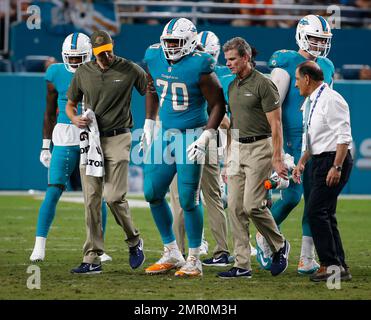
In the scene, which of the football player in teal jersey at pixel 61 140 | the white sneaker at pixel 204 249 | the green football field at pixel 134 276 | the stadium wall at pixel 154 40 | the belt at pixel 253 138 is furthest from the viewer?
the stadium wall at pixel 154 40

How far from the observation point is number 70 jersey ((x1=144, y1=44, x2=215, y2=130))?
7523 millimetres

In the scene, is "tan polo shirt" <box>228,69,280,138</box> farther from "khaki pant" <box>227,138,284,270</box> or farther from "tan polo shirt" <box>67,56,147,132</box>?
"tan polo shirt" <box>67,56,147,132</box>

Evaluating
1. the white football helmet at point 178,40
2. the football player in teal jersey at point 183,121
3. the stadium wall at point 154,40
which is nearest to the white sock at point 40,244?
the football player in teal jersey at point 183,121

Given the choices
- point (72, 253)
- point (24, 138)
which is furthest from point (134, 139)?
point (72, 253)

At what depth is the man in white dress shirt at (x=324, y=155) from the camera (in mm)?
7102

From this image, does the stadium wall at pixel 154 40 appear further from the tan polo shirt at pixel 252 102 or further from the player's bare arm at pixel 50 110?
the tan polo shirt at pixel 252 102

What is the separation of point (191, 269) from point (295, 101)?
1645 mm

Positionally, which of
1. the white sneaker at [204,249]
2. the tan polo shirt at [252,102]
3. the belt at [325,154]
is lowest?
the white sneaker at [204,249]

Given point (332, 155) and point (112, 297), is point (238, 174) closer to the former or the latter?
point (332, 155)

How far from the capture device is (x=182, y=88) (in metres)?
7.55

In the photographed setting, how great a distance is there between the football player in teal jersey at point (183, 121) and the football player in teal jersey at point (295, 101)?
0.73m

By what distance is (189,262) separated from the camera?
24.9ft

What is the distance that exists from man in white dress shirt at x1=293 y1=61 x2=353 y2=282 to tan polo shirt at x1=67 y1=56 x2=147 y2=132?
1346 mm
